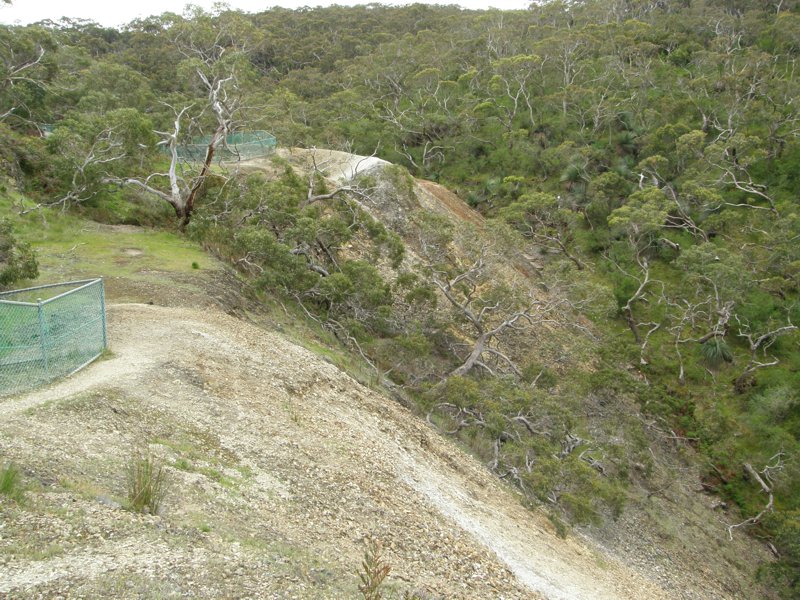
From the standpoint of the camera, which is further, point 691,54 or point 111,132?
point 691,54

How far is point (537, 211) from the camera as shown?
29547mm

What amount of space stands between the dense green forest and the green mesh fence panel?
2.40 feet

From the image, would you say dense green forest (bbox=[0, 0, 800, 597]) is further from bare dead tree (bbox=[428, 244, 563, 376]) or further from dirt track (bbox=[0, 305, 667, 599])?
dirt track (bbox=[0, 305, 667, 599])

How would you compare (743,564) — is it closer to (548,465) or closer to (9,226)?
(548,465)

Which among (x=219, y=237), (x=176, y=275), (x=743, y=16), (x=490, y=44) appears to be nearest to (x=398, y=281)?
(x=219, y=237)

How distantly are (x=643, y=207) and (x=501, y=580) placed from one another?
20.6 metres

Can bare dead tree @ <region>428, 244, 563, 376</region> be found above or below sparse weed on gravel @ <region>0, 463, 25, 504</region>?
below

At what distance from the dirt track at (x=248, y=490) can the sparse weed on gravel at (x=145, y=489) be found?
5.2 inches

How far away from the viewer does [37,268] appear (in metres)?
13.8

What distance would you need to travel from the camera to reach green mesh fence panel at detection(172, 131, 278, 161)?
88.1ft

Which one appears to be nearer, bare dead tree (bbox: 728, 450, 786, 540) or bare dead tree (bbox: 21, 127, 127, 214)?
bare dead tree (bbox: 728, 450, 786, 540)

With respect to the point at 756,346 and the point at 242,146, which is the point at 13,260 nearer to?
the point at 242,146

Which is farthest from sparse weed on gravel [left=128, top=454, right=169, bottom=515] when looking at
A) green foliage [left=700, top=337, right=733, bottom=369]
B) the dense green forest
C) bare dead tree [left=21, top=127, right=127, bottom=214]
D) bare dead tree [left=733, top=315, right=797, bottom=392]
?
green foliage [left=700, top=337, right=733, bottom=369]

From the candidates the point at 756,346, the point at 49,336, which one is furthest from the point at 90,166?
the point at 756,346
